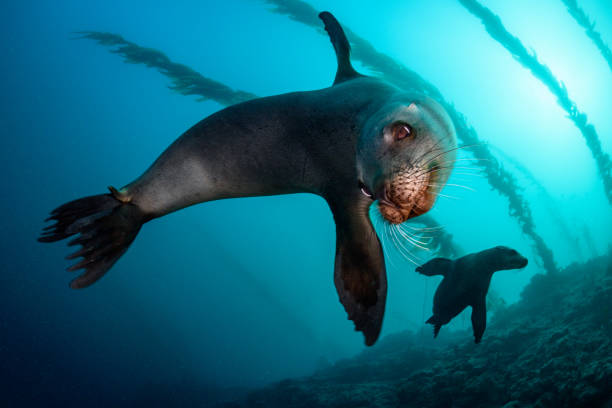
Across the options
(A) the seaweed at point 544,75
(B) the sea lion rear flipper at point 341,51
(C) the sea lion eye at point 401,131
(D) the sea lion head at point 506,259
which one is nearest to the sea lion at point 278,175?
(C) the sea lion eye at point 401,131

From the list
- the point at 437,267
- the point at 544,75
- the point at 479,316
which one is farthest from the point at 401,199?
the point at 544,75

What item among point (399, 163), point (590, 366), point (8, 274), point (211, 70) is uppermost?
point (211, 70)

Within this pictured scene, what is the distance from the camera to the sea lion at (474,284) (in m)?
4.46

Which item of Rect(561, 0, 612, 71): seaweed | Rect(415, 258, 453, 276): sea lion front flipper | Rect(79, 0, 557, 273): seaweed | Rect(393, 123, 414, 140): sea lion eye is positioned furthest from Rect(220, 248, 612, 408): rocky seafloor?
Rect(561, 0, 612, 71): seaweed

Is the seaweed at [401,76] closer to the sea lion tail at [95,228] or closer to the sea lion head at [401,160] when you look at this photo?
the sea lion head at [401,160]

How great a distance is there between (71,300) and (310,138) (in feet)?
185

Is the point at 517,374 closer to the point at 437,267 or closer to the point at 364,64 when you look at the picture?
the point at 437,267

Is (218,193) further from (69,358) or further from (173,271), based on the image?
(173,271)

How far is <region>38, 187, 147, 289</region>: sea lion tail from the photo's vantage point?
6.27ft

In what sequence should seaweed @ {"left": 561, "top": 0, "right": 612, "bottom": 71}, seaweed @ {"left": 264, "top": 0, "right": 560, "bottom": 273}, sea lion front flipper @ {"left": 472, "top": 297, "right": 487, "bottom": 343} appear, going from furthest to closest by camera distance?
seaweed @ {"left": 561, "top": 0, "right": 612, "bottom": 71}, seaweed @ {"left": 264, "top": 0, "right": 560, "bottom": 273}, sea lion front flipper @ {"left": 472, "top": 297, "right": 487, "bottom": 343}

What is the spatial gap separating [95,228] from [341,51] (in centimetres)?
257

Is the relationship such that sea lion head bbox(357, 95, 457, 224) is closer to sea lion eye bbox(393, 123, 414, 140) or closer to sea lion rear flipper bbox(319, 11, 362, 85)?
sea lion eye bbox(393, 123, 414, 140)

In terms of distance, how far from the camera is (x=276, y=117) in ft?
5.96

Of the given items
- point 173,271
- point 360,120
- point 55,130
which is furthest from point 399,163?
point 55,130
